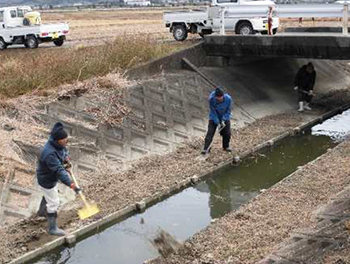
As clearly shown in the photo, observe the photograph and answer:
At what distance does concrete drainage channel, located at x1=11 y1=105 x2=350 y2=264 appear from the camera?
8.46m

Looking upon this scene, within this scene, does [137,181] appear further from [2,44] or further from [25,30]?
[2,44]

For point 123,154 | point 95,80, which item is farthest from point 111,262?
point 95,80

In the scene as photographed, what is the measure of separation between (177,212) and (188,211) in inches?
8.6

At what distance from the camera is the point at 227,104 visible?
12.5 meters

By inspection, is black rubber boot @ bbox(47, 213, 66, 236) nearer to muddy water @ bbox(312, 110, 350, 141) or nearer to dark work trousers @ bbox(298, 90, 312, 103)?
muddy water @ bbox(312, 110, 350, 141)

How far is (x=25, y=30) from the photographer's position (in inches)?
958

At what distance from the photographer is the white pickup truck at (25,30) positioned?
24.1 m

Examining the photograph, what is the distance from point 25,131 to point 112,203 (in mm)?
3101

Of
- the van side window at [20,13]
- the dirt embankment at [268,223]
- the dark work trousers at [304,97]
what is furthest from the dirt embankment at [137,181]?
the van side window at [20,13]

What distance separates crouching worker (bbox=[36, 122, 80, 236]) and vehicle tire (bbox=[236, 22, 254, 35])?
13726mm

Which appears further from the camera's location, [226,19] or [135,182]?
[226,19]

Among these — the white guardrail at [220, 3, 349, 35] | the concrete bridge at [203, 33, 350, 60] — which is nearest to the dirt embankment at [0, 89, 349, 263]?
the concrete bridge at [203, 33, 350, 60]

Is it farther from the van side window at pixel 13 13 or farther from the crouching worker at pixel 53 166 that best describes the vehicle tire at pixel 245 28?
the crouching worker at pixel 53 166

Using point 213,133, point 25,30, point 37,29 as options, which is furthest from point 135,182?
point 25,30
